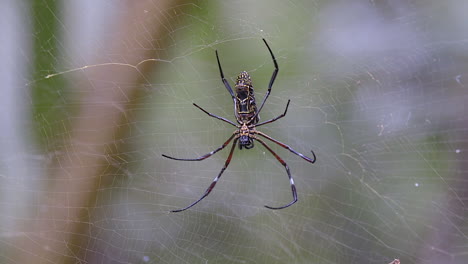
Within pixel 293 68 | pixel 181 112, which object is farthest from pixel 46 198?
pixel 293 68

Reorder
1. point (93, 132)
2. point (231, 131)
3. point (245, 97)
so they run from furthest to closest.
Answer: point (231, 131)
point (245, 97)
point (93, 132)

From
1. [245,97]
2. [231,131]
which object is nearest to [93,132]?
[245,97]

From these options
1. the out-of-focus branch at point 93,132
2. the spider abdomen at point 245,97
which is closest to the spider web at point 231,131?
the out-of-focus branch at point 93,132

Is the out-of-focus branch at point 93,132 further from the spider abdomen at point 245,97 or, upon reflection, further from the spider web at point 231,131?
the spider abdomen at point 245,97

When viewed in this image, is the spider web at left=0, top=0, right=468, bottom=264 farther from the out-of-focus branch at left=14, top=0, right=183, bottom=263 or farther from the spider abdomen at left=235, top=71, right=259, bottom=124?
the spider abdomen at left=235, top=71, right=259, bottom=124

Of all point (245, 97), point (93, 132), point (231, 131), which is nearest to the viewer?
point (93, 132)

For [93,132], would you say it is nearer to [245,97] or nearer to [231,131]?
[245,97]

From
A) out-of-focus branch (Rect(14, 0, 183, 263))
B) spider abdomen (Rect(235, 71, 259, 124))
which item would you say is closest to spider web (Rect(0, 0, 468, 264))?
out-of-focus branch (Rect(14, 0, 183, 263))

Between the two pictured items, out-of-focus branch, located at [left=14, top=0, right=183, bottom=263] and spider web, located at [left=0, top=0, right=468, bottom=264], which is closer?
out-of-focus branch, located at [left=14, top=0, right=183, bottom=263]

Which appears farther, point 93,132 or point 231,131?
point 231,131
